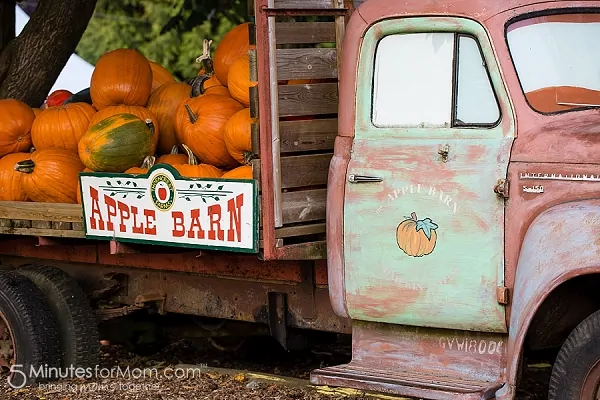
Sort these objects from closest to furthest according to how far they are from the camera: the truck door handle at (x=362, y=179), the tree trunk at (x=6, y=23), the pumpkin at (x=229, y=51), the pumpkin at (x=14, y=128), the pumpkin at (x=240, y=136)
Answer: the truck door handle at (x=362, y=179) → the pumpkin at (x=240, y=136) → the pumpkin at (x=229, y=51) → the pumpkin at (x=14, y=128) → the tree trunk at (x=6, y=23)

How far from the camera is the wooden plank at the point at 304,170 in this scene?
210 inches

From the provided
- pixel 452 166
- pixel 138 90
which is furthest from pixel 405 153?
pixel 138 90

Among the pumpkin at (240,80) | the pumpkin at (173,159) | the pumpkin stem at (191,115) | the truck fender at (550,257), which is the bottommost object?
the truck fender at (550,257)

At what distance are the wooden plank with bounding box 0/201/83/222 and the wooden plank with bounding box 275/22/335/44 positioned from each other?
64.1 inches

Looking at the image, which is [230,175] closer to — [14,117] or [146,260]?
[146,260]

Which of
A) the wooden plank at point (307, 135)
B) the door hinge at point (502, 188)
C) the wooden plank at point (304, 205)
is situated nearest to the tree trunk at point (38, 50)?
the wooden plank at point (307, 135)

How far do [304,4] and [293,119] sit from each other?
0.56 m

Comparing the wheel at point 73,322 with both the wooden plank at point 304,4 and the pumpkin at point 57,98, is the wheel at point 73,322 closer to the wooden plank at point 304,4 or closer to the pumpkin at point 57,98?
the pumpkin at point 57,98

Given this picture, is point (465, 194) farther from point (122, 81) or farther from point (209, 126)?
point (122, 81)

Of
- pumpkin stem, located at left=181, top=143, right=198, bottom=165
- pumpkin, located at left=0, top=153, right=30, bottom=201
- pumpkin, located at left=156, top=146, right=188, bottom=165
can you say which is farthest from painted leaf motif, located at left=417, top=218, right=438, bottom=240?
pumpkin, located at left=0, top=153, right=30, bottom=201

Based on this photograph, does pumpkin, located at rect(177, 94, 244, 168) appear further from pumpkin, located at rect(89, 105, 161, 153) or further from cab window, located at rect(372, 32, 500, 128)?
cab window, located at rect(372, 32, 500, 128)

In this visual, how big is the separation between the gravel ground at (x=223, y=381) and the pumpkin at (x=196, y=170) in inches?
48.8

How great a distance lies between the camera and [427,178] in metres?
4.90

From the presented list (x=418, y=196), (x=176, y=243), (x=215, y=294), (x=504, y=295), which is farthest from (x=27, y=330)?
(x=504, y=295)
